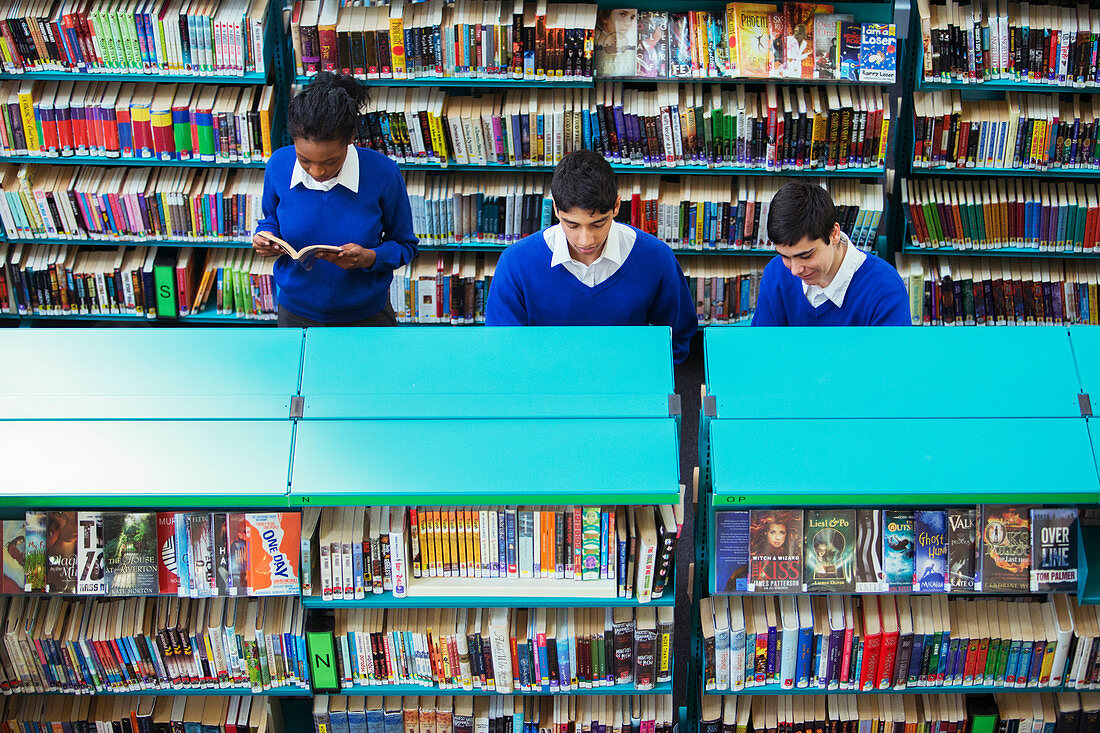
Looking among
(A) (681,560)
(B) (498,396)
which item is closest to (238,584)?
(B) (498,396)

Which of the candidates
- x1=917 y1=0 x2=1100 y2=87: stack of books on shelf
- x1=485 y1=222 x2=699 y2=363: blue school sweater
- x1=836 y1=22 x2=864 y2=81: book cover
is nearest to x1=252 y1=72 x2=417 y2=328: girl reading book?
x1=485 y1=222 x2=699 y2=363: blue school sweater

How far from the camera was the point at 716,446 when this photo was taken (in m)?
2.46

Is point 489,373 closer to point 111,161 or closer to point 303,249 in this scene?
point 303,249

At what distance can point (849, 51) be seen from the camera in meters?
4.36

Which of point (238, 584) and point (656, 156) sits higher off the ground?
point (656, 156)

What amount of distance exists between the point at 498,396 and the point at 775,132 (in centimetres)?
246

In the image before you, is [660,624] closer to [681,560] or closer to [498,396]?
[498,396]

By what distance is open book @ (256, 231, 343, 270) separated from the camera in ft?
9.96

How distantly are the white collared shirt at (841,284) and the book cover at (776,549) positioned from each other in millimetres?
727

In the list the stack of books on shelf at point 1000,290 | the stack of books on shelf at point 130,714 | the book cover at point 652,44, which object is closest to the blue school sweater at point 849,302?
the book cover at point 652,44

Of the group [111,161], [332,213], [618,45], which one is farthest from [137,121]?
[618,45]

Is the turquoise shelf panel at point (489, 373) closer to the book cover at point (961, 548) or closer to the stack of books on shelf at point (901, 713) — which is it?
the book cover at point (961, 548)

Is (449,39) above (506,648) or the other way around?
above

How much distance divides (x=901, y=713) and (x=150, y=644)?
6.54 ft
